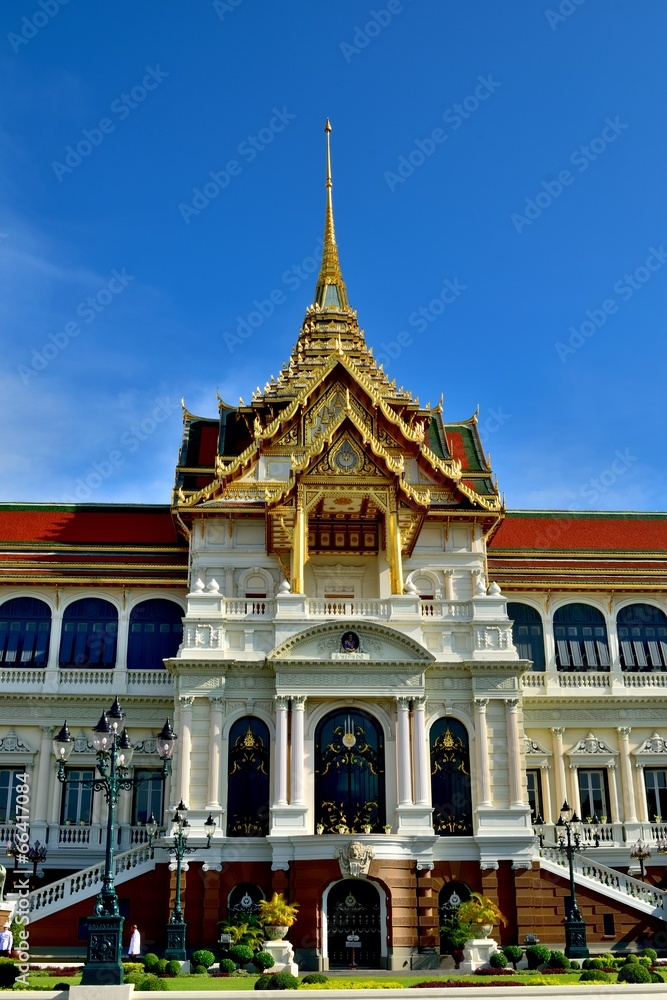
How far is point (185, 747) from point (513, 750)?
31.8 feet

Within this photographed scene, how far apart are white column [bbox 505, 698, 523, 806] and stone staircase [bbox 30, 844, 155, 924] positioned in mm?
10687

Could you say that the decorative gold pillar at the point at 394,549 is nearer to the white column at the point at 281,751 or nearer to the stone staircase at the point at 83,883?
the white column at the point at 281,751

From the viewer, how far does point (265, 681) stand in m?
35.1

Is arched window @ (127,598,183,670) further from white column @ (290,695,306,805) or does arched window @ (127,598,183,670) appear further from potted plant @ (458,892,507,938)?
potted plant @ (458,892,507,938)

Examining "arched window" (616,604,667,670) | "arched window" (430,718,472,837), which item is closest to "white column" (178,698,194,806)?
"arched window" (430,718,472,837)

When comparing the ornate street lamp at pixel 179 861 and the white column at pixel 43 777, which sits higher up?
the white column at pixel 43 777

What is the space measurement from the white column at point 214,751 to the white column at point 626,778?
15.1 m

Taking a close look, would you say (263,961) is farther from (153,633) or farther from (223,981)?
(153,633)

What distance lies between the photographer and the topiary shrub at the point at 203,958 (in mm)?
28922

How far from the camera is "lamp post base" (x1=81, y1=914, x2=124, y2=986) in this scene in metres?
20.1

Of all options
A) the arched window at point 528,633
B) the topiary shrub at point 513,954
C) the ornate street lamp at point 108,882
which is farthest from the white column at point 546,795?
the ornate street lamp at point 108,882

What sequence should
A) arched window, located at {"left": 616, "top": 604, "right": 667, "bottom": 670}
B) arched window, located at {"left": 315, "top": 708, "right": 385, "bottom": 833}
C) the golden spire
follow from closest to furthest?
arched window, located at {"left": 315, "top": 708, "right": 385, "bottom": 833} < arched window, located at {"left": 616, "top": 604, "right": 667, "bottom": 670} < the golden spire

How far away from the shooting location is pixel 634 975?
24438 mm

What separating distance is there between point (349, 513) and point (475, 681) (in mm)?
7638
